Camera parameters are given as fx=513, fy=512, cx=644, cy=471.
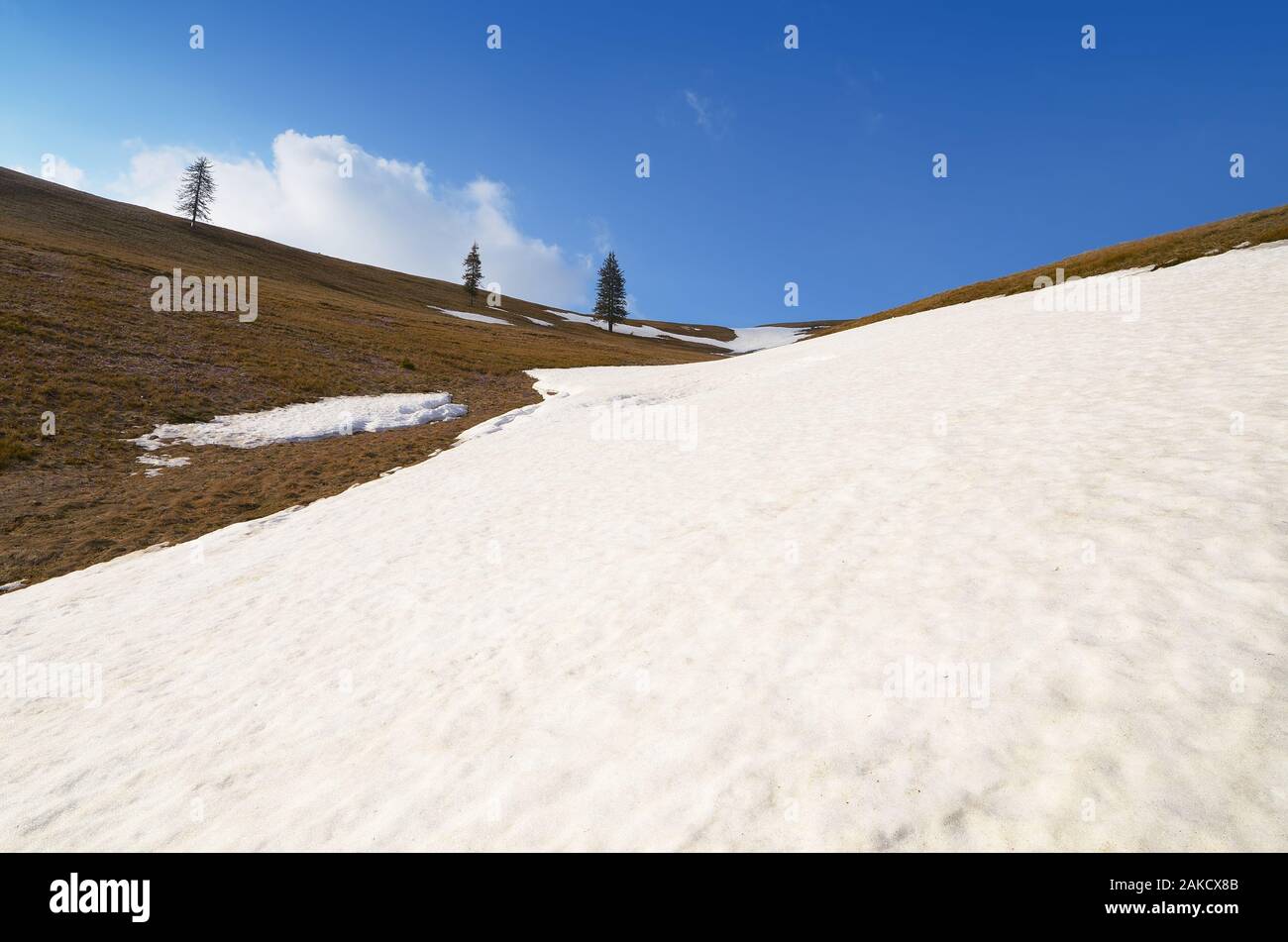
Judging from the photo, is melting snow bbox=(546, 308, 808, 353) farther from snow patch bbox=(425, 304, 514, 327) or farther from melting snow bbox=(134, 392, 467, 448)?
melting snow bbox=(134, 392, 467, 448)

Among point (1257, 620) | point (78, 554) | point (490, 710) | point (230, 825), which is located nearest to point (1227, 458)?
point (1257, 620)

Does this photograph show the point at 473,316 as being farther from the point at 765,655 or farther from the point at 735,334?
the point at 765,655

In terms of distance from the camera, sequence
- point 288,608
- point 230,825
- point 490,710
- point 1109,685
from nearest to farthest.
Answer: point 1109,685 → point 230,825 → point 490,710 → point 288,608

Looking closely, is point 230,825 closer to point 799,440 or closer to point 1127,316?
point 799,440

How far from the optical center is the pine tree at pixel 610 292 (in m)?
91.5

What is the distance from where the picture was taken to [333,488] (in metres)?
16.0

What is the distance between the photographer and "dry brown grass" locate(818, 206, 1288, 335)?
23844 millimetres

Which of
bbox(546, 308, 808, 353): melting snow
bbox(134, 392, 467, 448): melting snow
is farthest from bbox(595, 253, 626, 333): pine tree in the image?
bbox(134, 392, 467, 448): melting snow

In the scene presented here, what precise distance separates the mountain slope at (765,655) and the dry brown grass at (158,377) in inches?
169

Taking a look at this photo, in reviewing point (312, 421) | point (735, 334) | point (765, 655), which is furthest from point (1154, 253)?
point (735, 334)

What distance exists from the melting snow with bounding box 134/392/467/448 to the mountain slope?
1165 centimetres

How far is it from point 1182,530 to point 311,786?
350 inches

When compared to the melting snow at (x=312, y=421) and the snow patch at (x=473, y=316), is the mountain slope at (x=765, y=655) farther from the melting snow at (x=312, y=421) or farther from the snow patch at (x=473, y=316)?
the snow patch at (x=473, y=316)

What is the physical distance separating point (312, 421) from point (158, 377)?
770 cm
